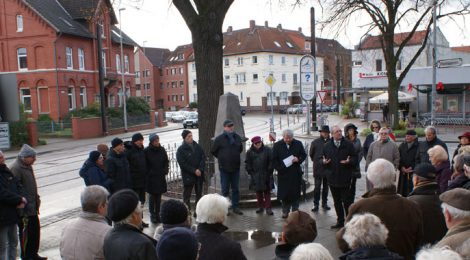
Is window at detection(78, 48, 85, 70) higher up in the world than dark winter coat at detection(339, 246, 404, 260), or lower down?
higher up

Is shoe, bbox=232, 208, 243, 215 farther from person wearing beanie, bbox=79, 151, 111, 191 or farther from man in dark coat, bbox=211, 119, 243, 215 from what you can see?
person wearing beanie, bbox=79, 151, 111, 191

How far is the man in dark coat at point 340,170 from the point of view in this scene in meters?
7.72

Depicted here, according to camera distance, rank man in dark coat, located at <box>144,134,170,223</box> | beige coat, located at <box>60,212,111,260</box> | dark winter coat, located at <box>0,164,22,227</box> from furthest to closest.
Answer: man in dark coat, located at <box>144,134,170,223</box>
dark winter coat, located at <box>0,164,22,227</box>
beige coat, located at <box>60,212,111,260</box>

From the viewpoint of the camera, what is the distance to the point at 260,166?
8734 mm

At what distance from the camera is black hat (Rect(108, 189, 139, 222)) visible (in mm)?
3520

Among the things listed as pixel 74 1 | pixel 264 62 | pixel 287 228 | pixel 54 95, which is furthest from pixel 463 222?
pixel 264 62

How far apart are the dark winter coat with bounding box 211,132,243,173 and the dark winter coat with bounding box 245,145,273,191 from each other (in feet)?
0.84

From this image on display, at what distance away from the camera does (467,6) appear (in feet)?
78.3

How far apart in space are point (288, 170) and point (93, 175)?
3.53m

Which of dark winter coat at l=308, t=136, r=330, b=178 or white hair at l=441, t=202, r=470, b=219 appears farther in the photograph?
dark winter coat at l=308, t=136, r=330, b=178

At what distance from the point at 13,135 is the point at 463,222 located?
28.6 meters

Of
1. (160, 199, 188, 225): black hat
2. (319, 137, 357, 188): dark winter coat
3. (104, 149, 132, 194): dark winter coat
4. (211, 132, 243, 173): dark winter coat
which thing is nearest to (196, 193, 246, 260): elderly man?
(160, 199, 188, 225): black hat

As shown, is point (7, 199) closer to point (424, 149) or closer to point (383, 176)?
point (383, 176)

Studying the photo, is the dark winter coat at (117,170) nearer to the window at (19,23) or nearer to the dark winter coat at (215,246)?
the dark winter coat at (215,246)
